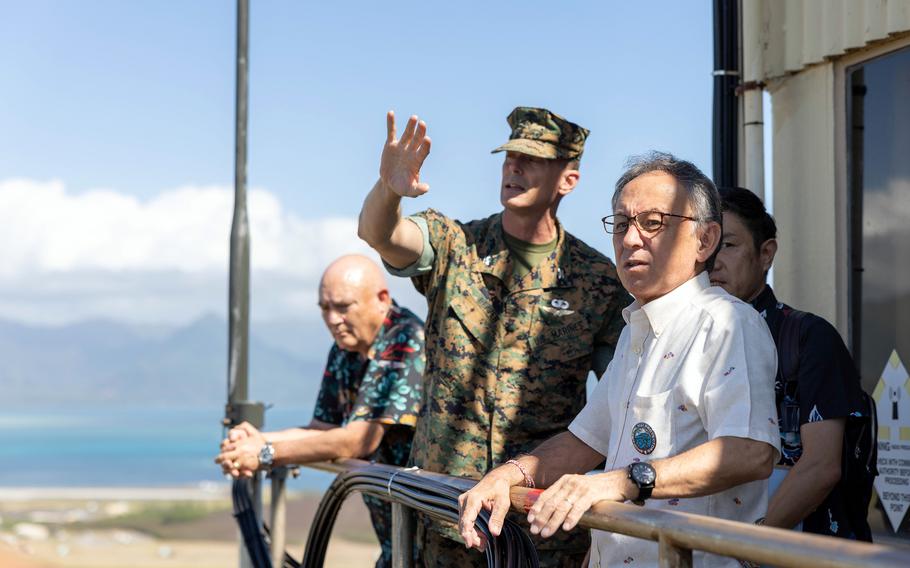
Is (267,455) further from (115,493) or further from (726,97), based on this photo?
(115,493)

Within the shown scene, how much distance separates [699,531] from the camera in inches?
84.4

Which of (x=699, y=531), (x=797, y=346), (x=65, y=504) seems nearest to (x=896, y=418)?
(x=797, y=346)

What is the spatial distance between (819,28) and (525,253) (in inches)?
55.7

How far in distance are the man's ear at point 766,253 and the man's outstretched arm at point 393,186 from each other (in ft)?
3.30

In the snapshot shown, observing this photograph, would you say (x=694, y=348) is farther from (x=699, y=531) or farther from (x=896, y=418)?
(x=896, y=418)

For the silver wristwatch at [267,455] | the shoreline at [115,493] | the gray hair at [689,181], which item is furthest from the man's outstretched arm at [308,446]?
the shoreline at [115,493]

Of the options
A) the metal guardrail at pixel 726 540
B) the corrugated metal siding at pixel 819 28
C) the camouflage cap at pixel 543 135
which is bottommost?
the metal guardrail at pixel 726 540

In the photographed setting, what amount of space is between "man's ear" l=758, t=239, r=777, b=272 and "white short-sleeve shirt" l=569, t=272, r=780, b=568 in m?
0.75

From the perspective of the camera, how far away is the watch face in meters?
2.49

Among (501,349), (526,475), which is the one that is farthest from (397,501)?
(501,349)

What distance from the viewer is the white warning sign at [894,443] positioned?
4.14 meters

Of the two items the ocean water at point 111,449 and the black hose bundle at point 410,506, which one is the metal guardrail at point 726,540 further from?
the ocean water at point 111,449

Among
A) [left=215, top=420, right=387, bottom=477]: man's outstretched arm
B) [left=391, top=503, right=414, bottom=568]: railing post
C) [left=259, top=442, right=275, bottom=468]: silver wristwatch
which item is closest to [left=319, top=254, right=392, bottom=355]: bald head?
[left=215, top=420, right=387, bottom=477]: man's outstretched arm

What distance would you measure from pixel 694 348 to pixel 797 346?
656 millimetres
